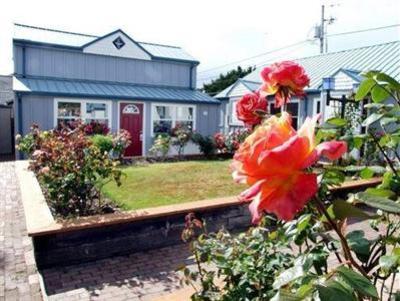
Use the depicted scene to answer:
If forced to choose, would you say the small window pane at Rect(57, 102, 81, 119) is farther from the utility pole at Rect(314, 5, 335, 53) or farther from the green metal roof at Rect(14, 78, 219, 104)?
the utility pole at Rect(314, 5, 335, 53)

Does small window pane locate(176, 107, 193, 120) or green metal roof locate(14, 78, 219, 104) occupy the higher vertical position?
green metal roof locate(14, 78, 219, 104)

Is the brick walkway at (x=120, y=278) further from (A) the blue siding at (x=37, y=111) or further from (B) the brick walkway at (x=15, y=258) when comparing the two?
(A) the blue siding at (x=37, y=111)

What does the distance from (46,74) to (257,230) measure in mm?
15077

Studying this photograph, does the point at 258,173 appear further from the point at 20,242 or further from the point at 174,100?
the point at 174,100

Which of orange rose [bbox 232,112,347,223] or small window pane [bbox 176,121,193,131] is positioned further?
small window pane [bbox 176,121,193,131]

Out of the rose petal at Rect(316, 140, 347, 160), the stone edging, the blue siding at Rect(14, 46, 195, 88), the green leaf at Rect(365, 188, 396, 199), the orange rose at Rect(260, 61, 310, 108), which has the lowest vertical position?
the stone edging

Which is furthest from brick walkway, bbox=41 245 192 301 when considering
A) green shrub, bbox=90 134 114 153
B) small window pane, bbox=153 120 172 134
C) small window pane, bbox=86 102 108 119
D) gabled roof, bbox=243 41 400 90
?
small window pane, bbox=153 120 172 134

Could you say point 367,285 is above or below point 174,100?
below

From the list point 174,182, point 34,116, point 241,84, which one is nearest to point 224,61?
point 241,84

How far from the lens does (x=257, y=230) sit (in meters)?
2.31

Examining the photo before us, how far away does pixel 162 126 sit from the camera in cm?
1702

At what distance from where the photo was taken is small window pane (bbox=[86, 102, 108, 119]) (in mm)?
15195

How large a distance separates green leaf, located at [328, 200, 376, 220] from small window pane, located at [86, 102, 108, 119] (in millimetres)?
15050

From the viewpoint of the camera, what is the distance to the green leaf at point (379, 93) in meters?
1.22
